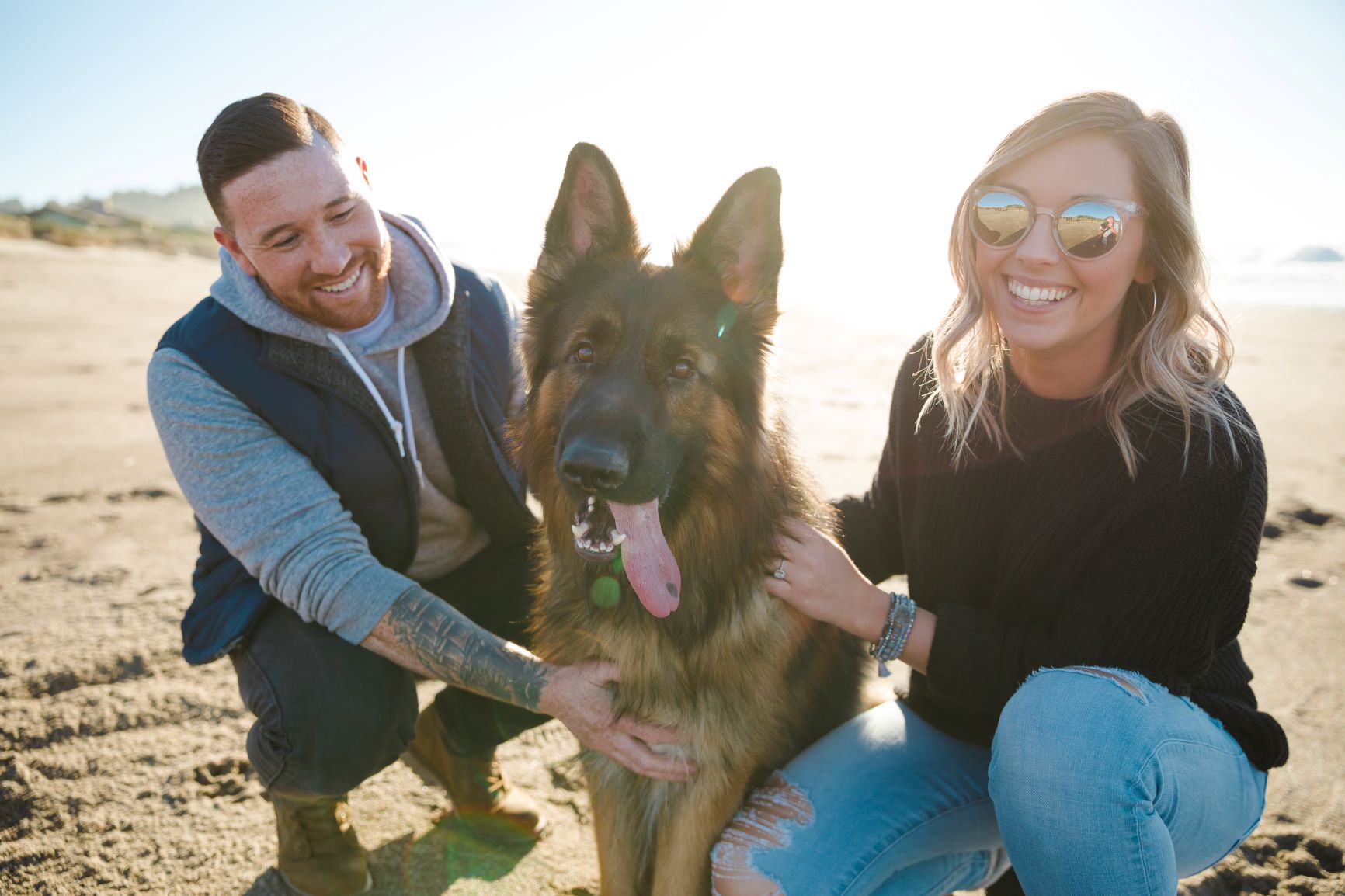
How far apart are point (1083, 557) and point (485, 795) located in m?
2.17

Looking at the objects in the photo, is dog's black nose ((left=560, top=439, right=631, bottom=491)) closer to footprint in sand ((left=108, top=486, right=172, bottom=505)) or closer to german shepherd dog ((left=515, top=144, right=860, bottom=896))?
german shepherd dog ((left=515, top=144, right=860, bottom=896))

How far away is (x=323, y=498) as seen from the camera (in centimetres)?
250

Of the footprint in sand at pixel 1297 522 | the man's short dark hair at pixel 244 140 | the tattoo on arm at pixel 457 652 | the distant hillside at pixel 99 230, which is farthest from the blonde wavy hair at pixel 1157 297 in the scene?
the distant hillside at pixel 99 230

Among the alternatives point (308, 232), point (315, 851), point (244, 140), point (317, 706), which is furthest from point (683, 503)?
point (244, 140)

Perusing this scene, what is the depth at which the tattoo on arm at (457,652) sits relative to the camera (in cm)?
237

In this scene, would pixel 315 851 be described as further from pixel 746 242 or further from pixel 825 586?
pixel 746 242

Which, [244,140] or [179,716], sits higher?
[244,140]

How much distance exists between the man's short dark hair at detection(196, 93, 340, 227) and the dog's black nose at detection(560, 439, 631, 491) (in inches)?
59.9

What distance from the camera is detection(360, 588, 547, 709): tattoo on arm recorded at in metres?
2.37

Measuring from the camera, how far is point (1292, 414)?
753 centimetres

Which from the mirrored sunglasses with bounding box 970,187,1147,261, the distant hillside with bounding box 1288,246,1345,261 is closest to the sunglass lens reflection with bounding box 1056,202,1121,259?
the mirrored sunglasses with bounding box 970,187,1147,261

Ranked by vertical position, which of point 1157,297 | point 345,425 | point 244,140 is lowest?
point 345,425

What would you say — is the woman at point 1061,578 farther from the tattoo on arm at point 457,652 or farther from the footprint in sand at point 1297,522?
the footprint in sand at point 1297,522

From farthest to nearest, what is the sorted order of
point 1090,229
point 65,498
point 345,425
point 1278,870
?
point 65,498 < point 345,425 < point 1278,870 < point 1090,229
